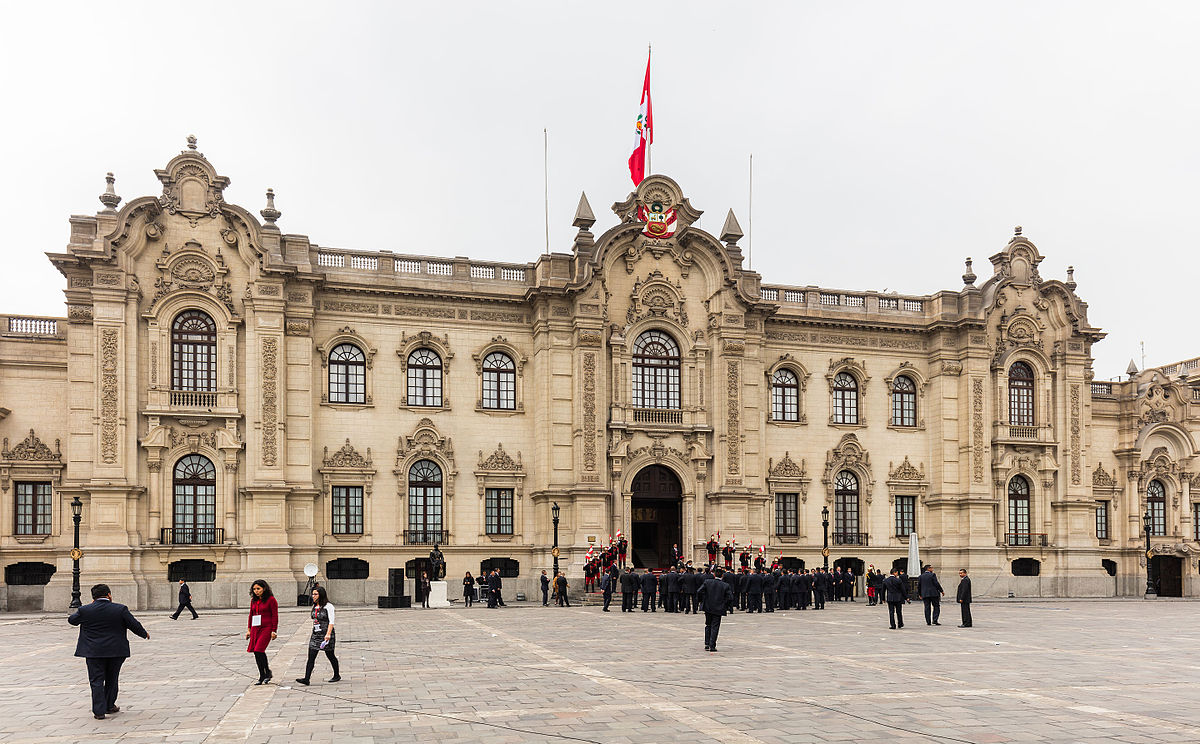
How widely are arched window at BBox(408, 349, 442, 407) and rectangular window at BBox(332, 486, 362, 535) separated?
408 centimetres

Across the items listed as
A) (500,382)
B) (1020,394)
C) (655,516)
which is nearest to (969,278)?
(1020,394)

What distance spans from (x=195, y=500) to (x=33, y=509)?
18.0 feet

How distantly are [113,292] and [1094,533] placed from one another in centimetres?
4268

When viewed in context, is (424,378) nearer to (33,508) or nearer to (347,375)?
(347,375)

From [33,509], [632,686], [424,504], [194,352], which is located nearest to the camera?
[632,686]

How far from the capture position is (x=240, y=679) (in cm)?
1702

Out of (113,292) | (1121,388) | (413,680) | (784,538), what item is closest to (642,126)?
(784,538)

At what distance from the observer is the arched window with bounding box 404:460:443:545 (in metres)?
40.7

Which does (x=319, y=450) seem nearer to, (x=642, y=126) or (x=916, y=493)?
(x=642, y=126)

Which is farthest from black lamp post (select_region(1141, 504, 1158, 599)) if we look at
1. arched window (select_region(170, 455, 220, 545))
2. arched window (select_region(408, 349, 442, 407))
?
arched window (select_region(170, 455, 220, 545))

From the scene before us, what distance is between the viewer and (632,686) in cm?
1586

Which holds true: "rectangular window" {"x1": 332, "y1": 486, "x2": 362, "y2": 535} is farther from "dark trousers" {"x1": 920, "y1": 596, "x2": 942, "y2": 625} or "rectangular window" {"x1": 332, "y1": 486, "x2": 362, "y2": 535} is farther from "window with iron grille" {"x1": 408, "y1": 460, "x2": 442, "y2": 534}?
"dark trousers" {"x1": 920, "y1": 596, "x2": 942, "y2": 625}

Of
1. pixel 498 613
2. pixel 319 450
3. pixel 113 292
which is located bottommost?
pixel 498 613

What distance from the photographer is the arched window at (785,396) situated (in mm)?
45469
